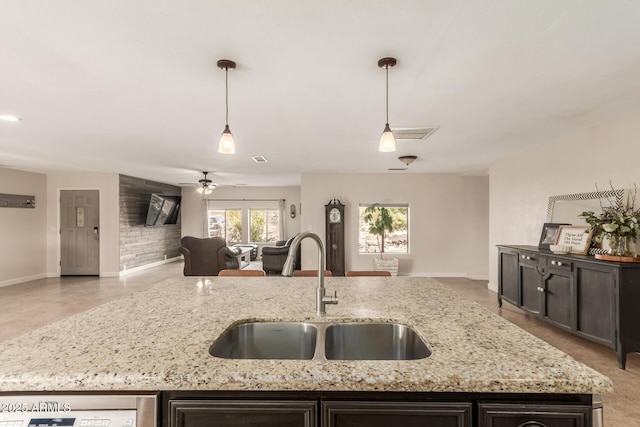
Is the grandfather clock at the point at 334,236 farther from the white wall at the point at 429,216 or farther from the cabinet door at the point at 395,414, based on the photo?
the cabinet door at the point at 395,414

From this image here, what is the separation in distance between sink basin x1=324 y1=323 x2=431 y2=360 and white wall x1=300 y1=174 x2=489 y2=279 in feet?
18.0

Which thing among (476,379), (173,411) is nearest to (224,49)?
(173,411)

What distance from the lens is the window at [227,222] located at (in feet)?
33.1

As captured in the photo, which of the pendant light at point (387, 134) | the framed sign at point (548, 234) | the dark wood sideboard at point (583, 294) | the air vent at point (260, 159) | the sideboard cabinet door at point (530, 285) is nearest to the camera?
the pendant light at point (387, 134)

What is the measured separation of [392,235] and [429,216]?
36.2 inches

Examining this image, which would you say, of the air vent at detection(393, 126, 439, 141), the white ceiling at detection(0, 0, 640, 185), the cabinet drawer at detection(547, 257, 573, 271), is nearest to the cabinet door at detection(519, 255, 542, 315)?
the cabinet drawer at detection(547, 257, 573, 271)

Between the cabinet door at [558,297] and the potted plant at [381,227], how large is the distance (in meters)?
3.15

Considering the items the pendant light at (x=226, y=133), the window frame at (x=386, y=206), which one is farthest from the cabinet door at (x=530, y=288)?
the pendant light at (x=226, y=133)

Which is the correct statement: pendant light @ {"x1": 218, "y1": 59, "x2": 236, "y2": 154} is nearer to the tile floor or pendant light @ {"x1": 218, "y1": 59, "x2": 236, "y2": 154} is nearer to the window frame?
the tile floor

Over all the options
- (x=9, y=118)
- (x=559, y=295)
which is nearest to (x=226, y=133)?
(x=9, y=118)

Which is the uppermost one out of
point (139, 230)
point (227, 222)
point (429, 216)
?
point (429, 216)

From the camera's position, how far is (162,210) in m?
8.40

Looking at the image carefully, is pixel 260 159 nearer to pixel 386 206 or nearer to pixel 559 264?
pixel 386 206

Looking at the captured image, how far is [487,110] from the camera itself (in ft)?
9.61
